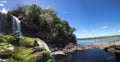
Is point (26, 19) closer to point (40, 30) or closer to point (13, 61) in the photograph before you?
point (40, 30)

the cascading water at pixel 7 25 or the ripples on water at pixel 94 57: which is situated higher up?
the cascading water at pixel 7 25

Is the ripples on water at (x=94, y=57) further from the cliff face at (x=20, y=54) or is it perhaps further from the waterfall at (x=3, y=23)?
the cliff face at (x=20, y=54)

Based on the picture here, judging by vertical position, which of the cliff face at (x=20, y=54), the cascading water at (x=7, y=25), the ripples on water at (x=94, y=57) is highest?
the cascading water at (x=7, y=25)

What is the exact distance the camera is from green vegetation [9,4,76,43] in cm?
7481

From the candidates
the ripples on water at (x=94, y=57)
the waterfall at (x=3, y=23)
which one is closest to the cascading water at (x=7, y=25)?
the waterfall at (x=3, y=23)

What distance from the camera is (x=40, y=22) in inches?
3095

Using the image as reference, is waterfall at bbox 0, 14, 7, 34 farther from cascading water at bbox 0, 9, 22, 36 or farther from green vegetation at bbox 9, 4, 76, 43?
green vegetation at bbox 9, 4, 76, 43

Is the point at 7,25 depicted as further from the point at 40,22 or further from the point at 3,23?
the point at 40,22

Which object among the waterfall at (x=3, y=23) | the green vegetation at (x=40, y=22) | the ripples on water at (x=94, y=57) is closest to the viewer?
the ripples on water at (x=94, y=57)

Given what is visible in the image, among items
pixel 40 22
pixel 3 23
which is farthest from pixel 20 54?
pixel 40 22

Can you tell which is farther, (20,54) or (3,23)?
(3,23)

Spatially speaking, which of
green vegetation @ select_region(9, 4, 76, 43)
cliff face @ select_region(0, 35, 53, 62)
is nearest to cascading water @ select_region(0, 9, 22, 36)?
green vegetation @ select_region(9, 4, 76, 43)

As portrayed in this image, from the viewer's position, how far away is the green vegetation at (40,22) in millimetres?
74812

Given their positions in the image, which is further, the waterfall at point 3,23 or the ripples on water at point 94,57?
the waterfall at point 3,23
